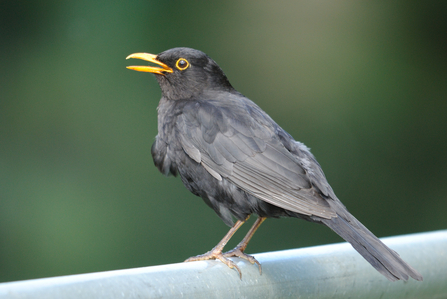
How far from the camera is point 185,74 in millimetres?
3234

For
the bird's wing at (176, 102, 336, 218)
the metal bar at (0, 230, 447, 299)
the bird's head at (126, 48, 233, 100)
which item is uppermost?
the bird's head at (126, 48, 233, 100)

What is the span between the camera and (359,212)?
19.6ft

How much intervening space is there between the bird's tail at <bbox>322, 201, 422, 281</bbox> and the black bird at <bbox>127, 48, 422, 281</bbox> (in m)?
0.02

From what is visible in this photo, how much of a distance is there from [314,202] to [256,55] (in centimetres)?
387

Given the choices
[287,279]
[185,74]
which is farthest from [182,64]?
[287,279]

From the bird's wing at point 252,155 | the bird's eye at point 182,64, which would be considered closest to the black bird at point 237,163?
the bird's wing at point 252,155

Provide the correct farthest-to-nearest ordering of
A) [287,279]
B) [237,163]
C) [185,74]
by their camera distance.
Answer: [185,74] → [237,163] → [287,279]

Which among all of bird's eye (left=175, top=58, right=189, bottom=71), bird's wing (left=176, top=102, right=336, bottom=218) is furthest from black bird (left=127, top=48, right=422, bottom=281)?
bird's eye (left=175, top=58, right=189, bottom=71)

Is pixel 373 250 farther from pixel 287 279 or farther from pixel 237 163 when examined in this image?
pixel 237 163

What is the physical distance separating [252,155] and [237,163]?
9 centimetres

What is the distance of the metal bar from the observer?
1429mm

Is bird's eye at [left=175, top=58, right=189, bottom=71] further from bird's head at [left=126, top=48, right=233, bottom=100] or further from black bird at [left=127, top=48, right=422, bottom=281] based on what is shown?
black bird at [left=127, top=48, right=422, bottom=281]

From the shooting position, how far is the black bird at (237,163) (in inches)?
97.9

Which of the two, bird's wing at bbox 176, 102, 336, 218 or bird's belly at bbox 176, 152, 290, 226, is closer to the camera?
bird's wing at bbox 176, 102, 336, 218
